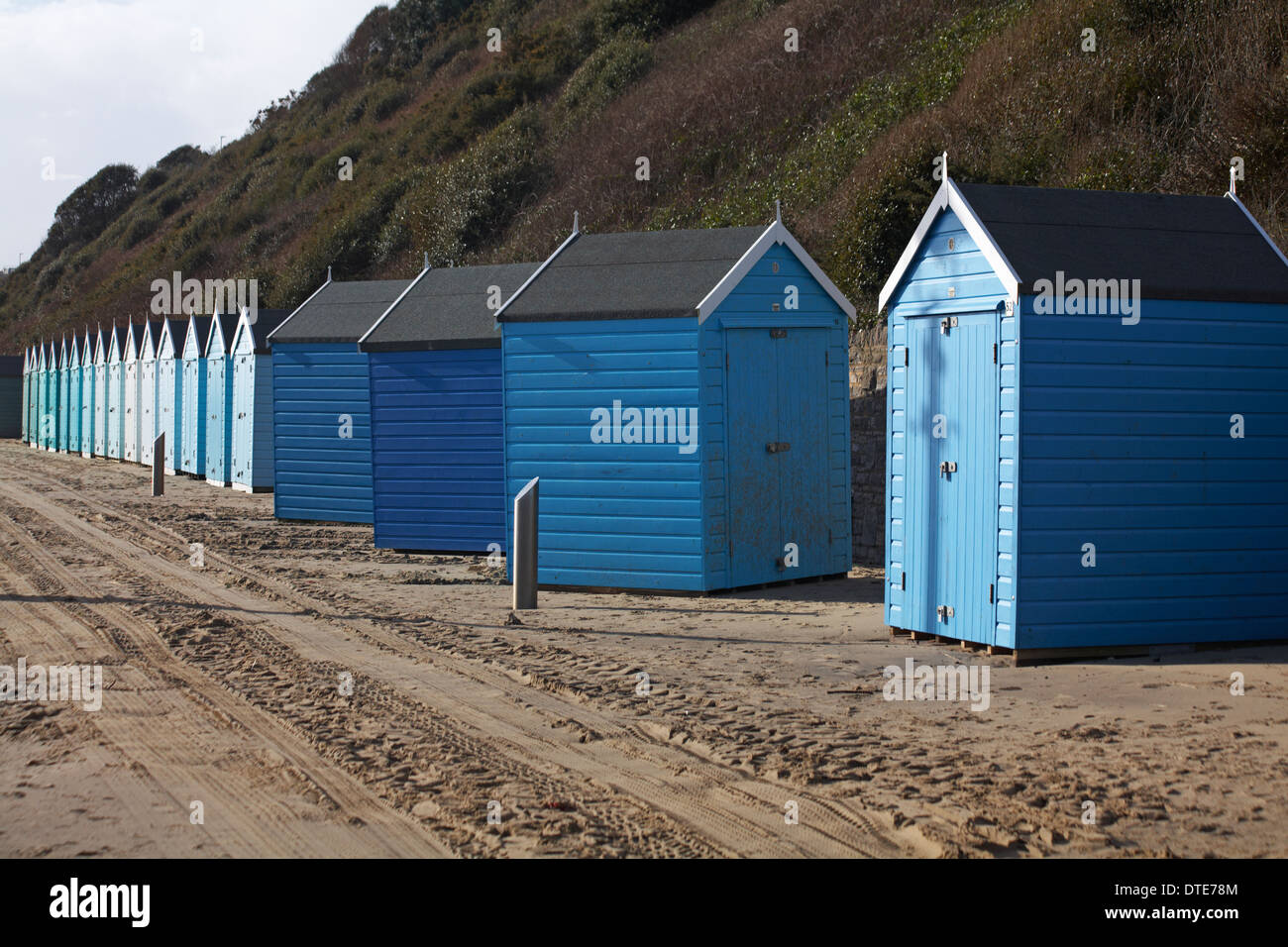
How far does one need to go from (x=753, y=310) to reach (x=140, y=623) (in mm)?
6158

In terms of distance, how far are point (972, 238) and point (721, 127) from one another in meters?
19.9

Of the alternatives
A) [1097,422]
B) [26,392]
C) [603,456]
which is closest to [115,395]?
[26,392]

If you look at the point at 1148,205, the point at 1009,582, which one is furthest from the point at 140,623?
the point at 1148,205

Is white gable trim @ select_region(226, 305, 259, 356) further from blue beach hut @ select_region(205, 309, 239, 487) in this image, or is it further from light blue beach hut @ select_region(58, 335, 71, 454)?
light blue beach hut @ select_region(58, 335, 71, 454)

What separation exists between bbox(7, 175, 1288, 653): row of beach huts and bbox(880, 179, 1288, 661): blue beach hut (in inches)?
0.8

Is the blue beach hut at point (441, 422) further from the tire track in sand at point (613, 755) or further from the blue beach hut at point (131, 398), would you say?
the blue beach hut at point (131, 398)

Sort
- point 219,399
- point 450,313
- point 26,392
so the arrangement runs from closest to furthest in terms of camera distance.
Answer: point 450,313, point 219,399, point 26,392

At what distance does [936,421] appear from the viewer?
31.0 feet

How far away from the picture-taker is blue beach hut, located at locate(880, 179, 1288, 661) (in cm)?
870

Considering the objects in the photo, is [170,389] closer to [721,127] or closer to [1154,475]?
[721,127]

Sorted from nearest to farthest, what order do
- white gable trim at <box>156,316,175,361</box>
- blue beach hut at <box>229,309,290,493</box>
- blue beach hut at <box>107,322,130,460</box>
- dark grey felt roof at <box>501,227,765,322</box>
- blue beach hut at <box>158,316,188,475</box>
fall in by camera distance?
dark grey felt roof at <box>501,227,765,322</box>
blue beach hut at <box>229,309,290,493</box>
blue beach hut at <box>158,316,188,475</box>
white gable trim at <box>156,316,175,361</box>
blue beach hut at <box>107,322,130,460</box>

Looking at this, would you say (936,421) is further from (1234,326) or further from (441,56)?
(441,56)

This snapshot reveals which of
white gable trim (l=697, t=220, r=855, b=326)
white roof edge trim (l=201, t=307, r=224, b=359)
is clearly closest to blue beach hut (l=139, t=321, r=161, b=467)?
white roof edge trim (l=201, t=307, r=224, b=359)

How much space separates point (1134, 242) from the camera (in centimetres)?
916
